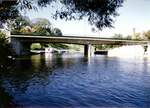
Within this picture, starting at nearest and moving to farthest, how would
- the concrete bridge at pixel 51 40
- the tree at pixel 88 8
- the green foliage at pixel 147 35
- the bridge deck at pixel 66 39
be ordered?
1. the tree at pixel 88 8
2. the concrete bridge at pixel 51 40
3. the bridge deck at pixel 66 39
4. the green foliage at pixel 147 35

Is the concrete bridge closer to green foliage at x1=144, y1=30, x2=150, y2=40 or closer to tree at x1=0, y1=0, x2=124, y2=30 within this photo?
green foliage at x1=144, y1=30, x2=150, y2=40

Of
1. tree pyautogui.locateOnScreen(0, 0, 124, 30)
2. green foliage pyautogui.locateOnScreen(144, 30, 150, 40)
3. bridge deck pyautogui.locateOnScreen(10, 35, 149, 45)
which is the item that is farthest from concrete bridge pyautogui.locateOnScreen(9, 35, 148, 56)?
tree pyautogui.locateOnScreen(0, 0, 124, 30)

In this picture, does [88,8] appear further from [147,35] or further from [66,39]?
[147,35]

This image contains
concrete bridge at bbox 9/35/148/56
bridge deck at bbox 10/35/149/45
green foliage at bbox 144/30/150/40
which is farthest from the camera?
green foliage at bbox 144/30/150/40

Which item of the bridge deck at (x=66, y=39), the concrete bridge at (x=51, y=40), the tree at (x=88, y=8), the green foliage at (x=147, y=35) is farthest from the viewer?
the green foliage at (x=147, y=35)

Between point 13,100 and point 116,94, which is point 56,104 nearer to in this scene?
point 13,100

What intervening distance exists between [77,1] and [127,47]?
106620 mm

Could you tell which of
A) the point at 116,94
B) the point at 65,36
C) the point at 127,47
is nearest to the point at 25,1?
the point at 116,94

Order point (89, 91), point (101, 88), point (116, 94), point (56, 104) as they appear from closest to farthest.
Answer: point (56, 104) < point (116, 94) < point (89, 91) < point (101, 88)

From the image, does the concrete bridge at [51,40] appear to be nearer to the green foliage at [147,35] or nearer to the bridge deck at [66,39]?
the bridge deck at [66,39]

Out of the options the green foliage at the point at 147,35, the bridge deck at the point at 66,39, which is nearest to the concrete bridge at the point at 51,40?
the bridge deck at the point at 66,39

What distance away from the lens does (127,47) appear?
117375 mm

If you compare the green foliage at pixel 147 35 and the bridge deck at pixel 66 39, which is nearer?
the bridge deck at pixel 66 39

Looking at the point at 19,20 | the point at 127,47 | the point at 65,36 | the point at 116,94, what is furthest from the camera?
the point at 127,47
